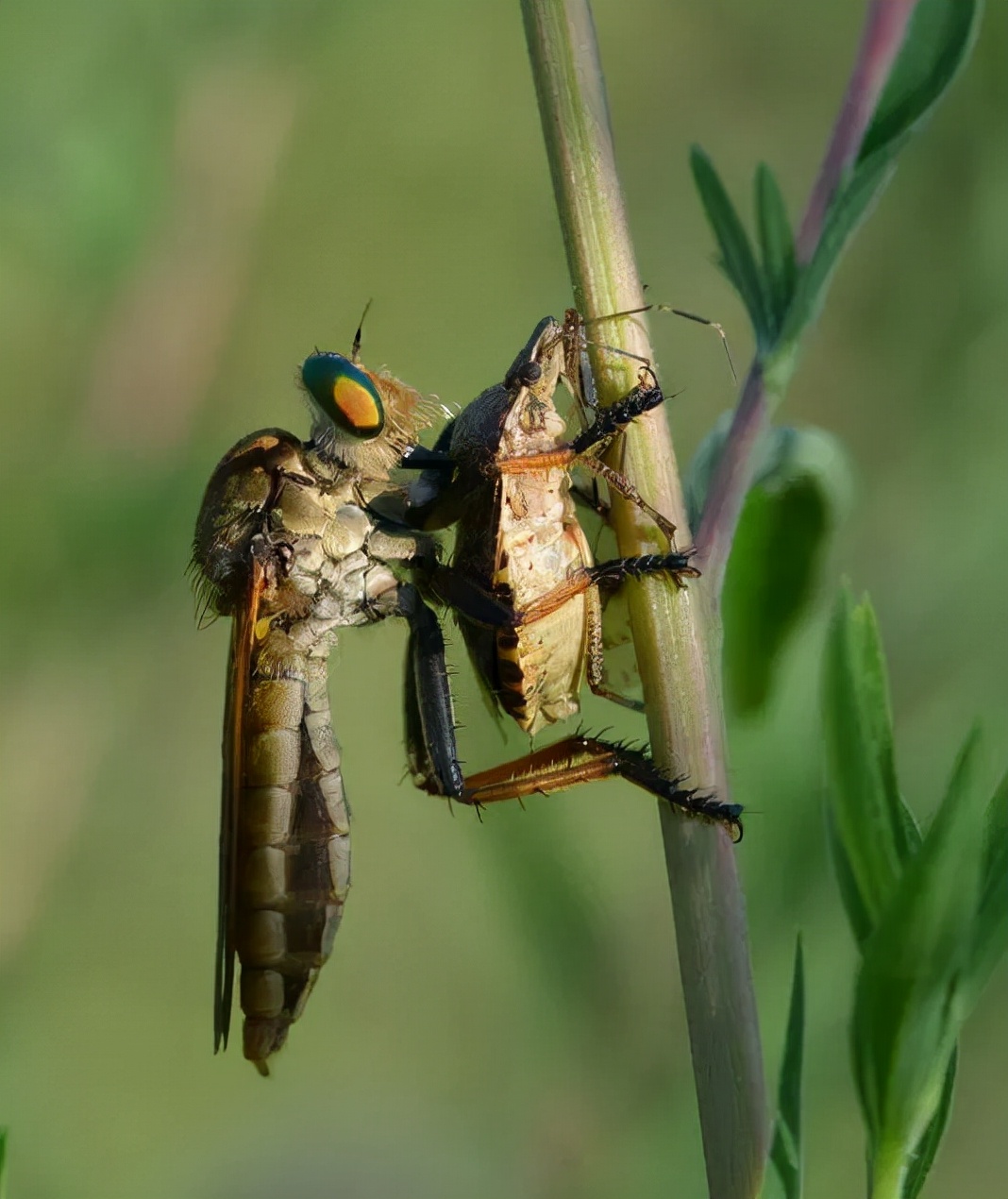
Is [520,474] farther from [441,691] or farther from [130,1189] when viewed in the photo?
[130,1189]

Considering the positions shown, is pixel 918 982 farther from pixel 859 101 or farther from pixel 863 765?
pixel 859 101

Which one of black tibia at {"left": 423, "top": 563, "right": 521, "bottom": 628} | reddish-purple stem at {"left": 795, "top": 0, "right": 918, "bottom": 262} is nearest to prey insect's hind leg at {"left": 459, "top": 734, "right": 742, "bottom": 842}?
black tibia at {"left": 423, "top": 563, "right": 521, "bottom": 628}

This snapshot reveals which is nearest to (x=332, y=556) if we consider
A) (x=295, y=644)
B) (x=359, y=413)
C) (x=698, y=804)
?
(x=295, y=644)

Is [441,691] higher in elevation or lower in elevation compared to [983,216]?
lower

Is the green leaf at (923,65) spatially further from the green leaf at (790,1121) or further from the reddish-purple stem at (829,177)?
the green leaf at (790,1121)

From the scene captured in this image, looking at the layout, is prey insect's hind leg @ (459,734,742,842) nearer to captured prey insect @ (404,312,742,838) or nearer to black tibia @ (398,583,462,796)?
captured prey insect @ (404,312,742,838)

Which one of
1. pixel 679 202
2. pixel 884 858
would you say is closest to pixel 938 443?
pixel 679 202
